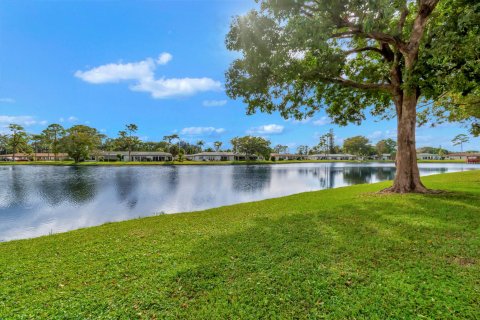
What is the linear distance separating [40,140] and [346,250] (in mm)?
114845

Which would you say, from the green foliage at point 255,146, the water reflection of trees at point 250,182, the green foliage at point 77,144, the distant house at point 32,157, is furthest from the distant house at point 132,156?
the water reflection of trees at point 250,182

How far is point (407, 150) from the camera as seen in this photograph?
11055 mm

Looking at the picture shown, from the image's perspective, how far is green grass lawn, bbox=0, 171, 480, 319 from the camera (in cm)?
335

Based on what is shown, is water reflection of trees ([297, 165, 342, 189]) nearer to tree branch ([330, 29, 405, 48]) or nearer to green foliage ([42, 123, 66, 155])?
tree branch ([330, 29, 405, 48])

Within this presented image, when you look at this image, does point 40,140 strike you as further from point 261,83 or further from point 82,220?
point 261,83

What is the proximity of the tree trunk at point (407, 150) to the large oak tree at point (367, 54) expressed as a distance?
0.04 m

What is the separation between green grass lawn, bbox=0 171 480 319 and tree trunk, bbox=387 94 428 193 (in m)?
4.37

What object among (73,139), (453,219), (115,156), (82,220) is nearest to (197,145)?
(115,156)

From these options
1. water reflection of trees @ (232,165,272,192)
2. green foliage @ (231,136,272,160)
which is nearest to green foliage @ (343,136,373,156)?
green foliage @ (231,136,272,160)

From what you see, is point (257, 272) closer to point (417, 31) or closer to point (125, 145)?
point (417, 31)

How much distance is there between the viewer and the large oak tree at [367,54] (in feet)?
26.4

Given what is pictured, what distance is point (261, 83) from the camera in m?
10.5

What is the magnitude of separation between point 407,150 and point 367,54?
239 inches

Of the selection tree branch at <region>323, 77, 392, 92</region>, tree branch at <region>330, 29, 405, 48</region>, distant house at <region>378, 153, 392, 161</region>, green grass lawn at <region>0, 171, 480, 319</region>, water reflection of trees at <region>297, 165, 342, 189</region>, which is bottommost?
water reflection of trees at <region>297, 165, 342, 189</region>
